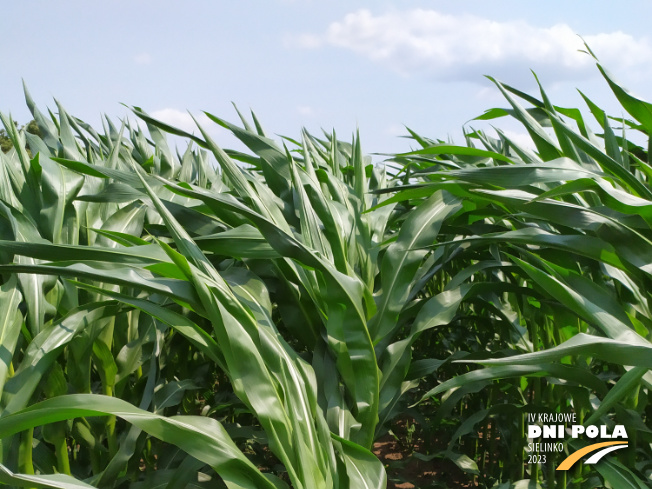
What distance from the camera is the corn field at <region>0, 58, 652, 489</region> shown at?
0.80 meters

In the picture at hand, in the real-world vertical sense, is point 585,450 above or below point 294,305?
below

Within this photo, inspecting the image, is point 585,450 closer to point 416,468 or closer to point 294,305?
point 294,305

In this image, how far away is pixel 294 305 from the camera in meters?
1.18

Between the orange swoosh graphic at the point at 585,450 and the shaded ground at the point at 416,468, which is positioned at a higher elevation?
the shaded ground at the point at 416,468

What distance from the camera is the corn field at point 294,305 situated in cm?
80

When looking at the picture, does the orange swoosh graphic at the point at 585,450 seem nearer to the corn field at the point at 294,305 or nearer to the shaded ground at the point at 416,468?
the corn field at the point at 294,305

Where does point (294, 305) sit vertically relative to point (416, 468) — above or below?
above

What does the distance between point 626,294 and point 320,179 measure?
724 mm

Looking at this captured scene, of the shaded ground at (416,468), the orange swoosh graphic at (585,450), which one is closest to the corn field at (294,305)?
the orange swoosh graphic at (585,450)

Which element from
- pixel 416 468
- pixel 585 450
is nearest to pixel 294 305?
pixel 585 450

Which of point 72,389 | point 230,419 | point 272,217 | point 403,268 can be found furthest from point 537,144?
point 230,419

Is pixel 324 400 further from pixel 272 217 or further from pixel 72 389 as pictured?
pixel 72 389

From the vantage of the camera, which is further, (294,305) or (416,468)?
(416,468)

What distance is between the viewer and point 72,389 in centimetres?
117
